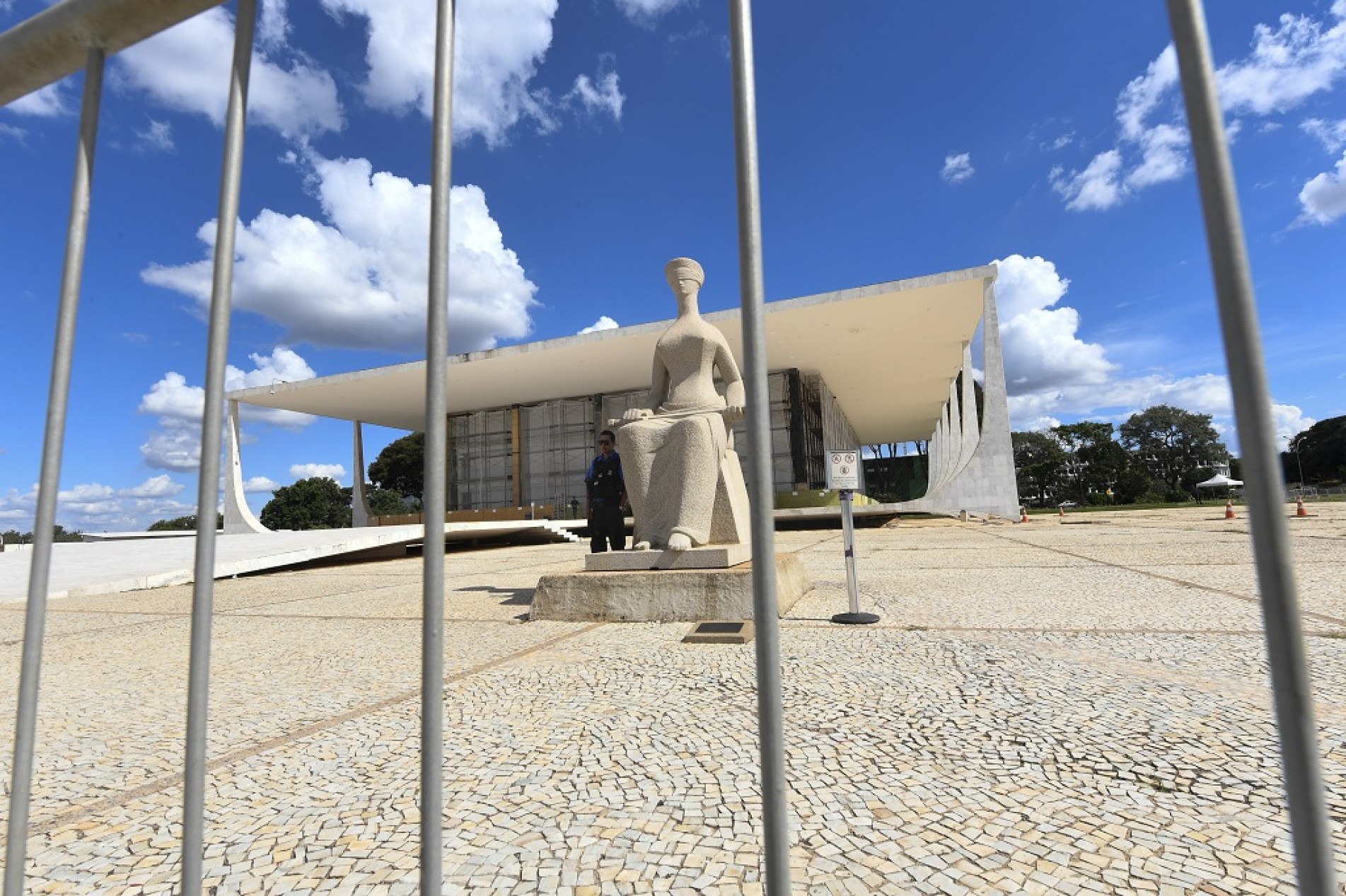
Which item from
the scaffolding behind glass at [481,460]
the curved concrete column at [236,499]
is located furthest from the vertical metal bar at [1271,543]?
the scaffolding behind glass at [481,460]

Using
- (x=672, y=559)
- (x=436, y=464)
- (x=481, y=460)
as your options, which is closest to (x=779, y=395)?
(x=481, y=460)

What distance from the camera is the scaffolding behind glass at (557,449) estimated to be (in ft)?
96.5

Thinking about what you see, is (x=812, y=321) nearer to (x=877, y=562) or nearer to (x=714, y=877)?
(x=877, y=562)

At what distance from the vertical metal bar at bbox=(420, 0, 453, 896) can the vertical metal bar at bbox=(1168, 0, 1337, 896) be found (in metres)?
0.69

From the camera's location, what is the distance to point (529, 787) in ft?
5.79

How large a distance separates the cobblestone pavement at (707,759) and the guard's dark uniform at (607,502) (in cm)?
195

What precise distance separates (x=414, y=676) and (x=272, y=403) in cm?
2788

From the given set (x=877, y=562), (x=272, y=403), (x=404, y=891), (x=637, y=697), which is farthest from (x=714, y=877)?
(x=272, y=403)

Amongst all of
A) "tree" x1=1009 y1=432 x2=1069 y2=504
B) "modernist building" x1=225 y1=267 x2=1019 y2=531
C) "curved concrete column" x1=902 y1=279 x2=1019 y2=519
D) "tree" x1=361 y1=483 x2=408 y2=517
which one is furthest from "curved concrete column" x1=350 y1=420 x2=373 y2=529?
"tree" x1=1009 y1=432 x2=1069 y2=504

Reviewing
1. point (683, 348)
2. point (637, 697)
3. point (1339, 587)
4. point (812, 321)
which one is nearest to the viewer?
point (637, 697)

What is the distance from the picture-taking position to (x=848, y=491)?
4.27 m

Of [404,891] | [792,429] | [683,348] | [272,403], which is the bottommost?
[404,891]

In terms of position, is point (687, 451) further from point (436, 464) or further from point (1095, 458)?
point (1095, 458)

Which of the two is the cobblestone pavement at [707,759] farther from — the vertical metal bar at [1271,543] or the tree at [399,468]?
the tree at [399,468]
